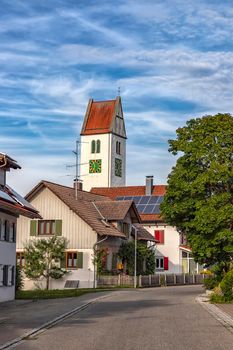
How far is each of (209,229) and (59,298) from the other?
8691mm

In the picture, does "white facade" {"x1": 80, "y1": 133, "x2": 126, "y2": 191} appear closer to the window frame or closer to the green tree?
the window frame

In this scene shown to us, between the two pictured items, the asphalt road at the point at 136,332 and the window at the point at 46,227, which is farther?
the window at the point at 46,227

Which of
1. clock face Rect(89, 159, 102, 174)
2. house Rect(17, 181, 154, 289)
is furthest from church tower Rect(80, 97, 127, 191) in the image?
house Rect(17, 181, 154, 289)

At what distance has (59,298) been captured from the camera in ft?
119

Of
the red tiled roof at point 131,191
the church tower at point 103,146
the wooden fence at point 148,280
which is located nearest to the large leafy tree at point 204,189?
the wooden fence at point 148,280

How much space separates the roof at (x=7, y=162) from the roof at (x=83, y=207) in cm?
1929

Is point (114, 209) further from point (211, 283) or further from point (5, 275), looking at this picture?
point (5, 275)

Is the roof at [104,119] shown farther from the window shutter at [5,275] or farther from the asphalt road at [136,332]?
the asphalt road at [136,332]

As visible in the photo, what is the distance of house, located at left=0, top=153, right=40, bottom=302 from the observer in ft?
108

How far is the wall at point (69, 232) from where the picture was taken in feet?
180

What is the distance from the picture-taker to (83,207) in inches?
2304

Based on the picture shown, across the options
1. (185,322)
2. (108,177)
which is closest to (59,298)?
(185,322)

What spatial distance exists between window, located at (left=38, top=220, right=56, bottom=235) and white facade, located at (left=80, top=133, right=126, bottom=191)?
67.6 metres

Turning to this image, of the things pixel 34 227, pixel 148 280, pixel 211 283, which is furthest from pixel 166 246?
pixel 211 283
